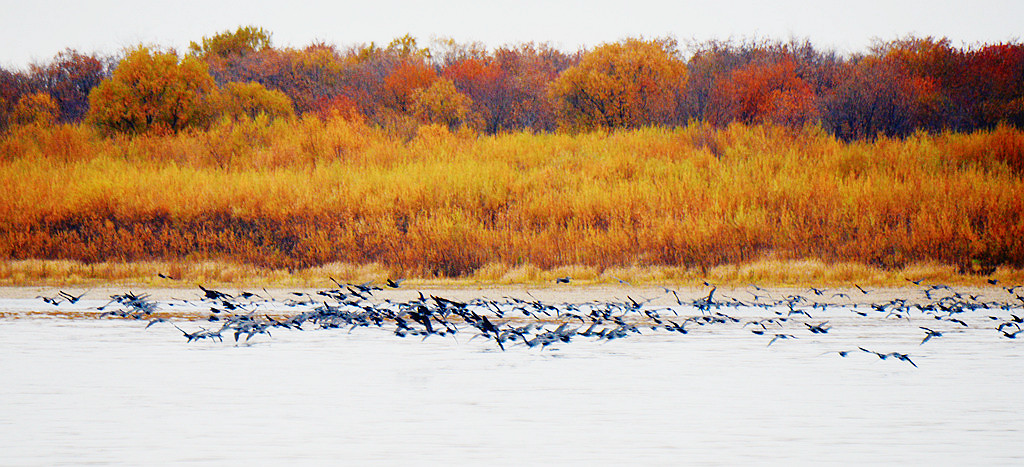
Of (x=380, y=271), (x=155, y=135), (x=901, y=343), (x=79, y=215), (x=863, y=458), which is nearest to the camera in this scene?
(x=863, y=458)

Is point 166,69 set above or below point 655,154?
above

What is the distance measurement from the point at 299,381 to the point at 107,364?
161 cm

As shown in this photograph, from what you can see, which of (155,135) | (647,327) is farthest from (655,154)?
(155,135)

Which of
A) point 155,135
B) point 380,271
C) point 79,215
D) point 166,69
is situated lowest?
point 380,271

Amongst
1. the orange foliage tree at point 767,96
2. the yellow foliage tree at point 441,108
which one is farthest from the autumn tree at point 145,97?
the orange foliage tree at point 767,96

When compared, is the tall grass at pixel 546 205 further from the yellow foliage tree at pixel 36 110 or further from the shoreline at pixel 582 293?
the yellow foliage tree at pixel 36 110

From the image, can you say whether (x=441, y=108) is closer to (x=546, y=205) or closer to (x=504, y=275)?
(x=546, y=205)

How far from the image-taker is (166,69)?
22.3m

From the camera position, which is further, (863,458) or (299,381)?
(299,381)

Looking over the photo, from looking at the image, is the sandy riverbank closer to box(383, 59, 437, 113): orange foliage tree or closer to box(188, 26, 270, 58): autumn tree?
box(383, 59, 437, 113): orange foliage tree

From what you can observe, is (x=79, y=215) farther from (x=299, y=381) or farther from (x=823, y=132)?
(x=823, y=132)

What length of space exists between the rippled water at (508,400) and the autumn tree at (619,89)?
1647 cm

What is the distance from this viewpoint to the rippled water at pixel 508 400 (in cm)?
426

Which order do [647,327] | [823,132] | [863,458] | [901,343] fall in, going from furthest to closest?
1. [823,132]
2. [647,327]
3. [901,343]
4. [863,458]
